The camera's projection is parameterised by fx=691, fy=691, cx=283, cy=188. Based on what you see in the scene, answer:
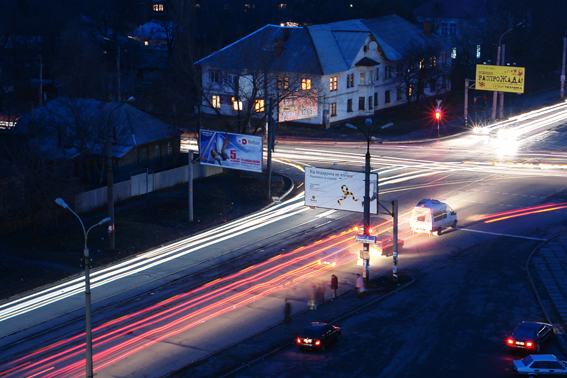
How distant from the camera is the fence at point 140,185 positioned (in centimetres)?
4703

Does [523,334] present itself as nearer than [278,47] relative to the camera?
Yes

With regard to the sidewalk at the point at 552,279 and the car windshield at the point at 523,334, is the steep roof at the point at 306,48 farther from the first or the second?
the car windshield at the point at 523,334

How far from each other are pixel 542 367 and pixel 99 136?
36.2 meters

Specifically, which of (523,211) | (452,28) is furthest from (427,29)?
(523,211)

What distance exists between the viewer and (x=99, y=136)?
50.6m

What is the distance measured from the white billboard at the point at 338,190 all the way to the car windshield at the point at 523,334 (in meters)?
12.6

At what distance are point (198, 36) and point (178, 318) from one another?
3190 inches

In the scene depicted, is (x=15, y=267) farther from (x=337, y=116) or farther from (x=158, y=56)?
(x=158, y=56)

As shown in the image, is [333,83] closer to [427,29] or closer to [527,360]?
[427,29]

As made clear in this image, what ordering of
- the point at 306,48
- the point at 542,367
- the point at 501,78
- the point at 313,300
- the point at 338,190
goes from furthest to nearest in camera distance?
the point at 501,78 < the point at 306,48 < the point at 338,190 < the point at 313,300 < the point at 542,367

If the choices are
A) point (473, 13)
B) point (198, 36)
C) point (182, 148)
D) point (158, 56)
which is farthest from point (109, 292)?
point (473, 13)

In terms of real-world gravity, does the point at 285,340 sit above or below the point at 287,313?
below

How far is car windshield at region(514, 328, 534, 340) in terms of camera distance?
26677 millimetres

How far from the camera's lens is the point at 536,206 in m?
48.5
